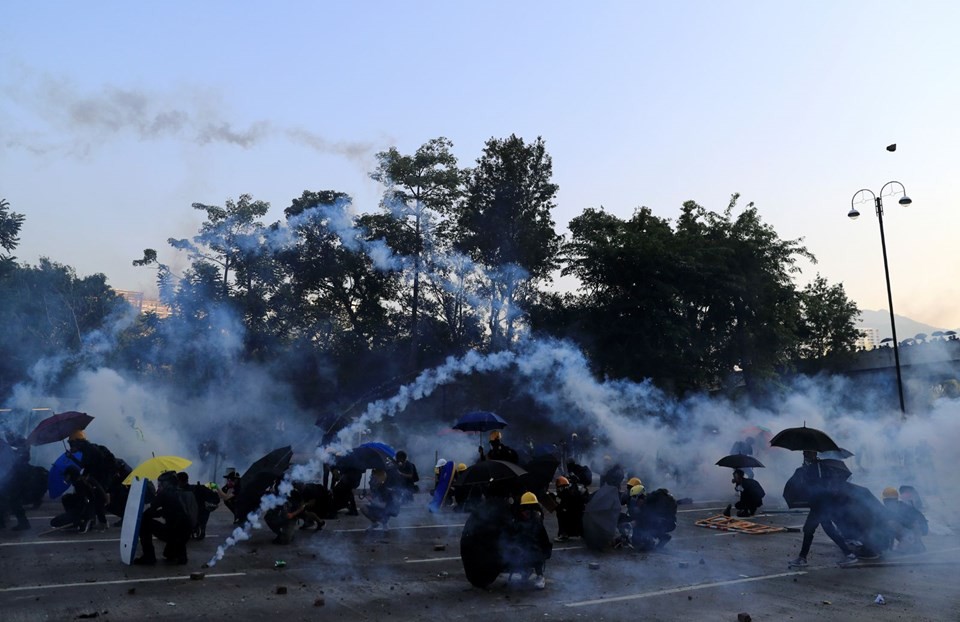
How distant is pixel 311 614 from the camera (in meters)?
8.43

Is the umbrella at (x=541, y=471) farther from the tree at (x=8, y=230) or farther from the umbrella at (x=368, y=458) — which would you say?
the tree at (x=8, y=230)

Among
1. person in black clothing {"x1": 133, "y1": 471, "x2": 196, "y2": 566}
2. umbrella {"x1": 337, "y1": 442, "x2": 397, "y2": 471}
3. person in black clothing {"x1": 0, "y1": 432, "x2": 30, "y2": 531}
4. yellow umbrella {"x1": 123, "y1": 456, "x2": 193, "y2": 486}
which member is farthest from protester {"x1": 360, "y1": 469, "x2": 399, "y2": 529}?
person in black clothing {"x1": 0, "y1": 432, "x2": 30, "y2": 531}

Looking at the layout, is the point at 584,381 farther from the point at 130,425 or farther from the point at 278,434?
the point at 130,425

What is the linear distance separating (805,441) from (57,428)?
1573cm

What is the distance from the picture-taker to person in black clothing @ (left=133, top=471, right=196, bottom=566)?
11.0 meters

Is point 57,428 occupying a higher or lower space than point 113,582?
higher

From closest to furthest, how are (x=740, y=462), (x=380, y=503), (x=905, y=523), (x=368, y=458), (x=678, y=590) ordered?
(x=678, y=590)
(x=905, y=523)
(x=380, y=503)
(x=368, y=458)
(x=740, y=462)

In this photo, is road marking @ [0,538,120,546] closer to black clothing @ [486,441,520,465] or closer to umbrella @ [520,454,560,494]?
black clothing @ [486,441,520,465]

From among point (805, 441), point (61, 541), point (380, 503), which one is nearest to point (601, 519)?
point (805, 441)

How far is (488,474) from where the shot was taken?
11109 millimetres

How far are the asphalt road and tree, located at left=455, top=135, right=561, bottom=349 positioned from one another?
2138 cm

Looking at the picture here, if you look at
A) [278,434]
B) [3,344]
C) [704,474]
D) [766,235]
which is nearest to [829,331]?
[766,235]

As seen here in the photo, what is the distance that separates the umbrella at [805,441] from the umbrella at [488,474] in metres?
6.22

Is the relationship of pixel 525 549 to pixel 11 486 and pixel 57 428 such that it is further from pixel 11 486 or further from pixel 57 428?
pixel 57 428
